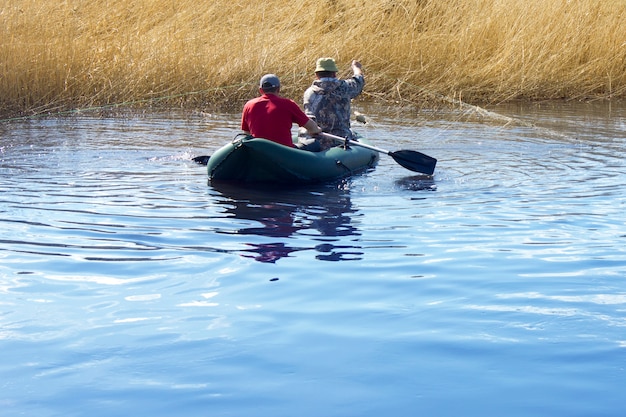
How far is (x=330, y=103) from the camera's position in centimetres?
1062

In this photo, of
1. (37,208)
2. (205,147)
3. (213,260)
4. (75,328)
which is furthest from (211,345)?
(205,147)

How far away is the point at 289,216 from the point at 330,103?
2998mm

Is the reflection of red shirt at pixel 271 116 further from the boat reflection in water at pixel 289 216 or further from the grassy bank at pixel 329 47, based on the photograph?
the grassy bank at pixel 329 47

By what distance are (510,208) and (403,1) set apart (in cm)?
950

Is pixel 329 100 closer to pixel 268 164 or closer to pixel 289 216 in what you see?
pixel 268 164

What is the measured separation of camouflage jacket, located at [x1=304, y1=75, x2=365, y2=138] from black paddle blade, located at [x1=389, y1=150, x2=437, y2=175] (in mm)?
772

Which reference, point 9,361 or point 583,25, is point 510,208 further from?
point 583,25

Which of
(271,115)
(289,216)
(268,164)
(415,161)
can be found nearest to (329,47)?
(415,161)

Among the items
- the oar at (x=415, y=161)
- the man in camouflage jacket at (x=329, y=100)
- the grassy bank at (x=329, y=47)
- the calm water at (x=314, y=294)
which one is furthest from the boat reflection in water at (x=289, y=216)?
the grassy bank at (x=329, y=47)

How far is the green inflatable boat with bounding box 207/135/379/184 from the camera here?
908 centimetres

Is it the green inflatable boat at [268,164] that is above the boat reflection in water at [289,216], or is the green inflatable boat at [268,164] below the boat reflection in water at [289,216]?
above

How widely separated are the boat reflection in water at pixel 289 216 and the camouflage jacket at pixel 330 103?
1.30 m

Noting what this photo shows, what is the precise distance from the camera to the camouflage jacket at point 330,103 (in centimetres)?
1059

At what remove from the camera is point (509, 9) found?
54.8 feet
